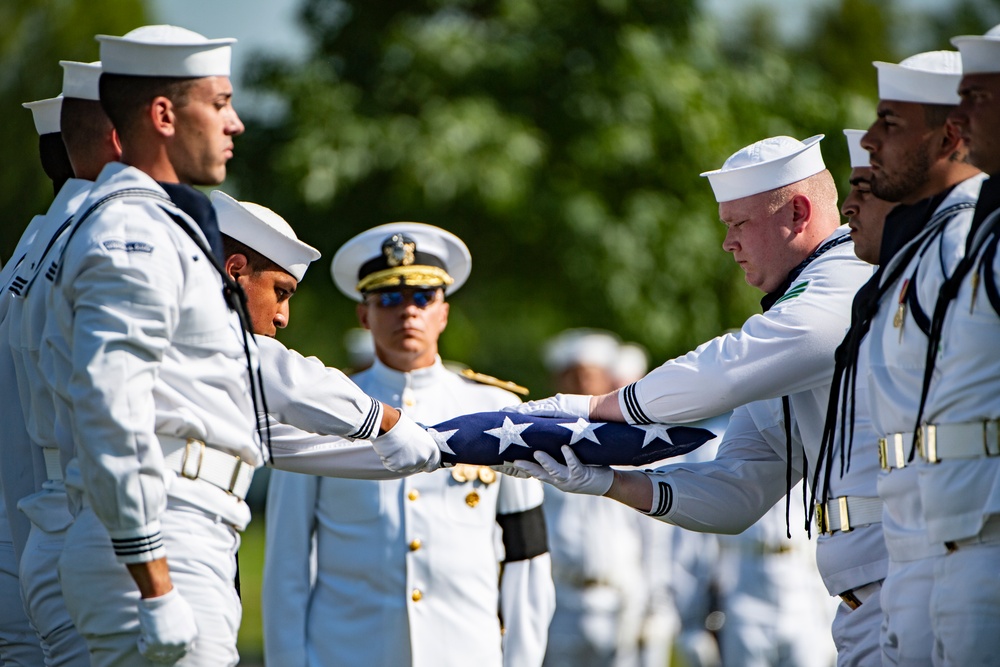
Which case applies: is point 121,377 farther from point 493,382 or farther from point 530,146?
point 530,146

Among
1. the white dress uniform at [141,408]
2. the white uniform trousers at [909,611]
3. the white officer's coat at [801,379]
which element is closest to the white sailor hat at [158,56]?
the white dress uniform at [141,408]

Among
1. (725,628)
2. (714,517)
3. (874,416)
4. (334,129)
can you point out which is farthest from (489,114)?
(874,416)

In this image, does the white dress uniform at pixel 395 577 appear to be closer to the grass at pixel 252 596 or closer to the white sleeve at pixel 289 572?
the white sleeve at pixel 289 572

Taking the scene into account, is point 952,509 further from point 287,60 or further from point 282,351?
point 287,60

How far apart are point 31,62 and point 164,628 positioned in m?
18.3

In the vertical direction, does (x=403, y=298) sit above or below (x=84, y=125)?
below

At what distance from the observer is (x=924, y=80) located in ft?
15.1

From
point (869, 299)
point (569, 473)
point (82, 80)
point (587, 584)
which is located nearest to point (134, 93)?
point (82, 80)

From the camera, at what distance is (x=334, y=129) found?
15.6 metres

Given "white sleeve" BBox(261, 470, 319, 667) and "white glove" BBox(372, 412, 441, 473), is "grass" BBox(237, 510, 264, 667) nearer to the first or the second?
"white sleeve" BBox(261, 470, 319, 667)

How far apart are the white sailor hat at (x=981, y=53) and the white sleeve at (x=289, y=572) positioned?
341 cm

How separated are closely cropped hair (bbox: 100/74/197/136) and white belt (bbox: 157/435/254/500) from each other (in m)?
0.97

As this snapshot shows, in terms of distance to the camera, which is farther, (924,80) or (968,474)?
(924,80)

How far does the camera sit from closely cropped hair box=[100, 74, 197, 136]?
4.28 meters
